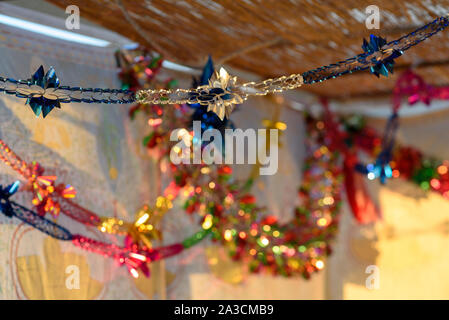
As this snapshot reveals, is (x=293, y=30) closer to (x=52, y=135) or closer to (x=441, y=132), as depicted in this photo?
(x=52, y=135)

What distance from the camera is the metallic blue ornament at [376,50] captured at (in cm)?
130

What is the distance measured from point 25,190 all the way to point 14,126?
187 mm
